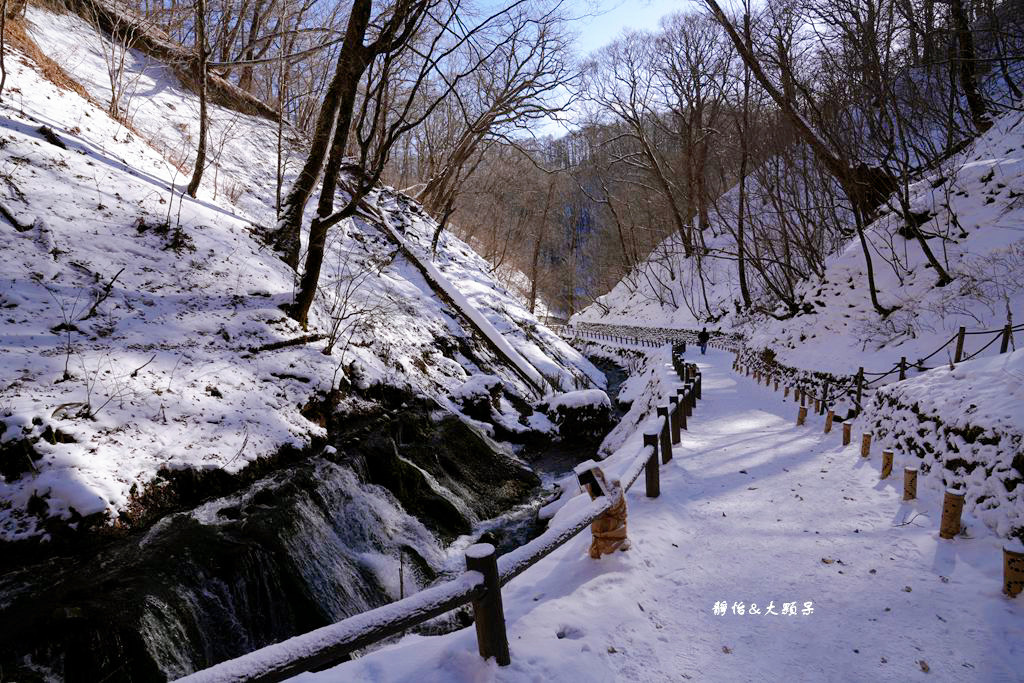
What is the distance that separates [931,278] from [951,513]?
13522 mm

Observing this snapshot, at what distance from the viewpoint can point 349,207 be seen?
796 centimetres

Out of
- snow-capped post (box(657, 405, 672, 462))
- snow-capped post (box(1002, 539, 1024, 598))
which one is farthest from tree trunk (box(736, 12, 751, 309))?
snow-capped post (box(1002, 539, 1024, 598))

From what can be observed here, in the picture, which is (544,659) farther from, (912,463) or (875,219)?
(875,219)

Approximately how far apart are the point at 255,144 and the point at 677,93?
39.6 m

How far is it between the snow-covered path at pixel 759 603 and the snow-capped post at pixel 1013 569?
118mm

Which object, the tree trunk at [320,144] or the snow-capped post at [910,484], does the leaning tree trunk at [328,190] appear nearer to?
the tree trunk at [320,144]

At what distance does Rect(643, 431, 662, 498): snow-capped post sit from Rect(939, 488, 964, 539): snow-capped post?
262cm

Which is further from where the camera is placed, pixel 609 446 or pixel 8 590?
pixel 609 446

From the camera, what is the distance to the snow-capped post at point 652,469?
18.6ft

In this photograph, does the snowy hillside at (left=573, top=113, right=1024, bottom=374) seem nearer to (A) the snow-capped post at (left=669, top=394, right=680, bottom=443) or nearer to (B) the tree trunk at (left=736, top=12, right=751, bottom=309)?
(B) the tree trunk at (left=736, top=12, right=751, bottom=309)

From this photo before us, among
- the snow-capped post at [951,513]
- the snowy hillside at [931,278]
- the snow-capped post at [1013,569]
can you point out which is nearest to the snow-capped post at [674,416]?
the snow-capped post at [951,513]

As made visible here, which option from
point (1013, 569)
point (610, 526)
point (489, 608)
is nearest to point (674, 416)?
point (610, 526)

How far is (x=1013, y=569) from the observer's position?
344 cm

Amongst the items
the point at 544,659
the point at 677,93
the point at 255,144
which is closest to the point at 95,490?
the point at 544,659
